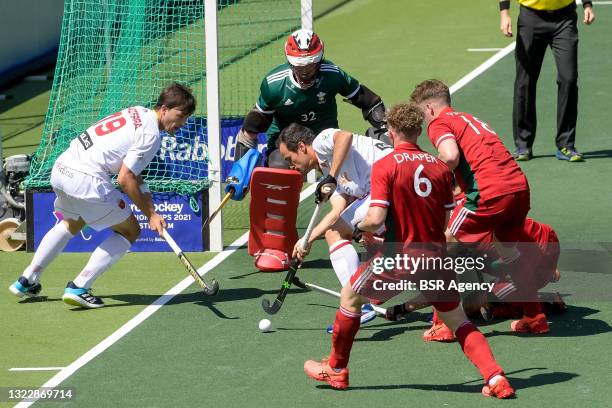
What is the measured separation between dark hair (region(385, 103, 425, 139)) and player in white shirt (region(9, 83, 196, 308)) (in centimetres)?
222

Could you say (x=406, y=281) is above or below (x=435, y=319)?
above

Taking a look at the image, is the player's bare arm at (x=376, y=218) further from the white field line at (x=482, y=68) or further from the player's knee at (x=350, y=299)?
the white field line at (x=482, y=68)

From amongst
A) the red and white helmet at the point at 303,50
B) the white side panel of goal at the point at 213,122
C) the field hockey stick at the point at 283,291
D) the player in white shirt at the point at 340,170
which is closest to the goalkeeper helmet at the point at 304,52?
the red and white helmet at the point at 303,50

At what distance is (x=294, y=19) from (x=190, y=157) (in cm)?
695

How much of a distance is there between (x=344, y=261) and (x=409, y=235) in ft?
4.04

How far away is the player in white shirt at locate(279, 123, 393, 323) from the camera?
26.5 ft

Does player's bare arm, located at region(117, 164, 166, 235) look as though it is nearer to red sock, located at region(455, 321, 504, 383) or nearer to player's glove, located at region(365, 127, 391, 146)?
player's glove, located at region(365, 127, 391, 146)

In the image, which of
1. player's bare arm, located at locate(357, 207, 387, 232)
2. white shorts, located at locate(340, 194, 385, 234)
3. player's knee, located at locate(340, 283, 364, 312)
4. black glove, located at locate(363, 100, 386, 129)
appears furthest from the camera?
black glove, located at locate(363, 100, 386, 129)

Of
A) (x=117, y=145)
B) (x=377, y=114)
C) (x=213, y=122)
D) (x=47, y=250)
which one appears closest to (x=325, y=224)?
(x=117, y=145)

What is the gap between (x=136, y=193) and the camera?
28.0 feet

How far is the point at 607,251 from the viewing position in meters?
9.62

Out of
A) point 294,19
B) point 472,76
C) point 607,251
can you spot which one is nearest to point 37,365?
point 607,251

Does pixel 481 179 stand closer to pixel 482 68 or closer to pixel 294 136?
pixel 294 136

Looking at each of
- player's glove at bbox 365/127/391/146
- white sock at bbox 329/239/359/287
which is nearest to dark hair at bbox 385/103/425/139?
white sock at bbox 329/239/359/287
